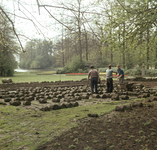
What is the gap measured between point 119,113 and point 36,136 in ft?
9.75

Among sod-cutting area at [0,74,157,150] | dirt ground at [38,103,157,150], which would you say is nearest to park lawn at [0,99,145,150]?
sod-cutting area at [0,74,157,150]

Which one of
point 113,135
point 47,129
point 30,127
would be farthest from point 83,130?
point 30,127

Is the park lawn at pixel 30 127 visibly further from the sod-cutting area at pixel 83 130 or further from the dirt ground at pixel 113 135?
the dirt ground at pixel 113 135

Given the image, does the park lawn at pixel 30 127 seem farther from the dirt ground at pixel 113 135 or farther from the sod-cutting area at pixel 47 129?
the dirt ground at pixel 113 135

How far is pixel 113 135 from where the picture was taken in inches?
167

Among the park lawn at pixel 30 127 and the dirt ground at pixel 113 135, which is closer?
the dirt ground at pixel 113 135

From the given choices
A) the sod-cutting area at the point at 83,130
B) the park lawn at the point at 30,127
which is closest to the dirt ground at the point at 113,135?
the sod-cutting area at the point at 83,130

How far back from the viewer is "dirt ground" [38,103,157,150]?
3732mm

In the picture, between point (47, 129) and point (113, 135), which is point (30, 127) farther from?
point (113, 135)

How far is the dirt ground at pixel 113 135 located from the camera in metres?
3.73

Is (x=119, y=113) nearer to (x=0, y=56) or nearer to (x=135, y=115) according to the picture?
(x=135, y=115)

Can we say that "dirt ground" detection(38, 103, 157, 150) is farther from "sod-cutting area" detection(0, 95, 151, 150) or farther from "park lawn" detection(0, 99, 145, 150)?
"park lawn" detection(0, 99, 145, 150)

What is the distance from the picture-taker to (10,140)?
13.3 ft

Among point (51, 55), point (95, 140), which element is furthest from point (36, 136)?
point (51, 55)
